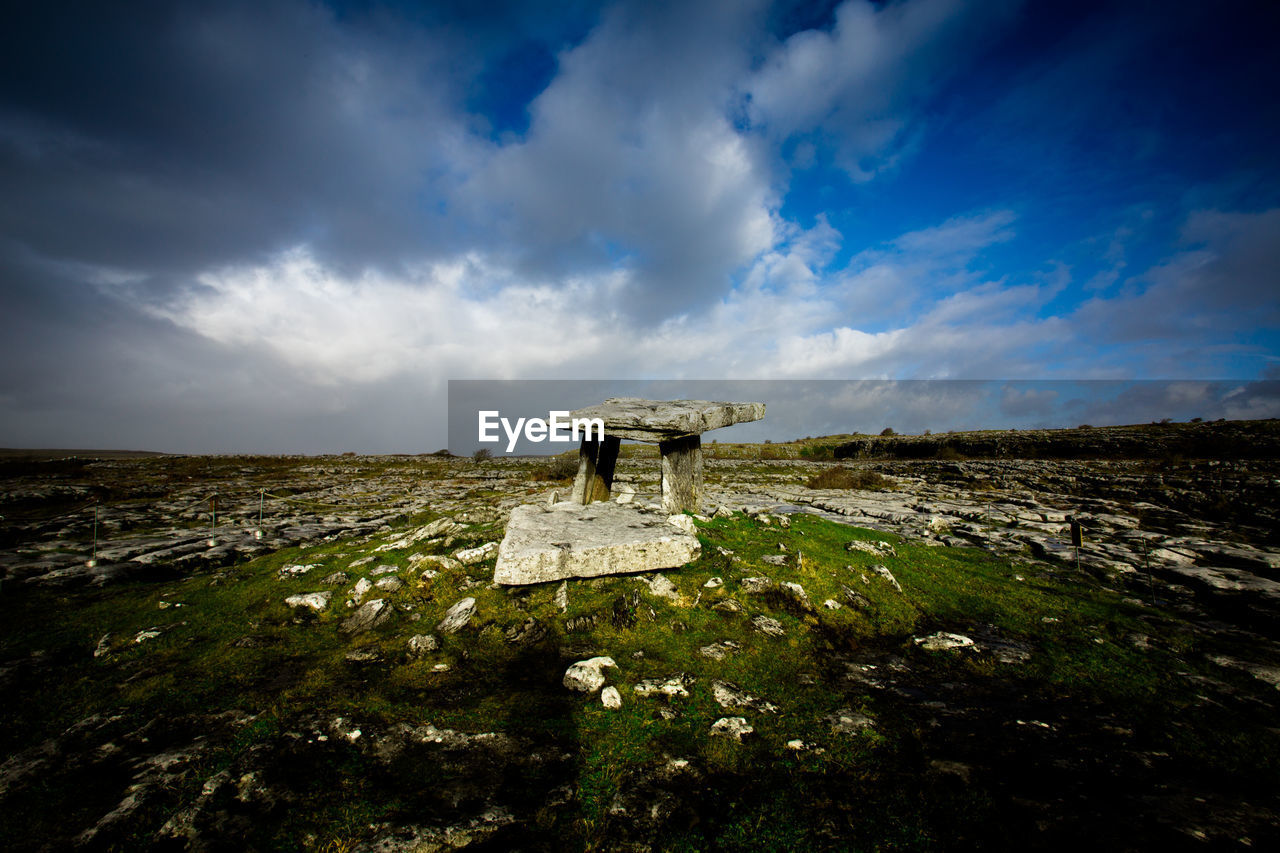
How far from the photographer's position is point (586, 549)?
16.3ft

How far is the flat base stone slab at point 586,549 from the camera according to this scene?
4766 millimetres

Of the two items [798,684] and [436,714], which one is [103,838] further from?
[798,684]

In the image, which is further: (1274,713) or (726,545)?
(726,545)

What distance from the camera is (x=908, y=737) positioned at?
10.00 feet

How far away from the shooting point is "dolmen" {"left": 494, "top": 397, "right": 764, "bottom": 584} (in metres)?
4.89

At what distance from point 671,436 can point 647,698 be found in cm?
476

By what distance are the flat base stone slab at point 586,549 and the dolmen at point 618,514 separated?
0.01 m

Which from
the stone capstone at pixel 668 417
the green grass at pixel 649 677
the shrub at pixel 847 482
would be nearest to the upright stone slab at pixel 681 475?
the stone capstone at pixel 668 417

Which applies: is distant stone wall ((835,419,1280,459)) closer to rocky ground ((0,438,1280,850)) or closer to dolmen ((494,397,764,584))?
rocky ground ((0,438,1280,850))

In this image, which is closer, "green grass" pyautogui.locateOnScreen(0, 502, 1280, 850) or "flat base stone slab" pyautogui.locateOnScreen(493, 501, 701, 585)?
"green grass" pyautogui.locateOnScreen(0, 502, 1280, 850)

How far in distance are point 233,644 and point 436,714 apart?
2.57 m

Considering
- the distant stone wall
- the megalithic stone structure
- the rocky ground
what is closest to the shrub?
the rocky ground

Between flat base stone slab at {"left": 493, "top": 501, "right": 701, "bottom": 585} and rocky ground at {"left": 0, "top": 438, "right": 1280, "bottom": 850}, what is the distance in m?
0.22

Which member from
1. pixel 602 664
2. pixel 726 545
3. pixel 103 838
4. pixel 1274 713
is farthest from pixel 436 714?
pixel 1274 713
